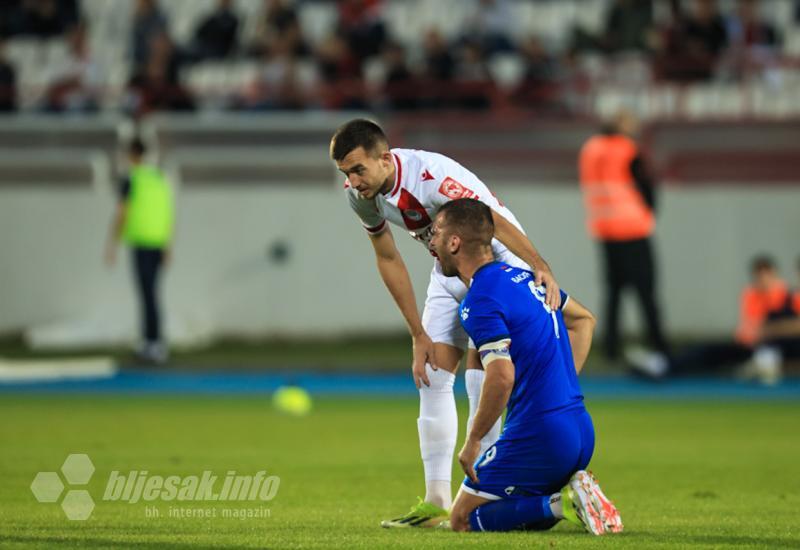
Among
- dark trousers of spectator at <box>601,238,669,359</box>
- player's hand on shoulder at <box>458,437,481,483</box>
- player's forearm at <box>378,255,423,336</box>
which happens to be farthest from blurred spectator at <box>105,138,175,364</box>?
player's hand on shoulder at <box>458,437,481,483</box>

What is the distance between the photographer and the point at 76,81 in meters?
21.5

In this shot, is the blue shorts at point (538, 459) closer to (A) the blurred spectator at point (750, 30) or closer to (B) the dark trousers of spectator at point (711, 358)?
(B) the dark trousers of spectator at point (711, 358)

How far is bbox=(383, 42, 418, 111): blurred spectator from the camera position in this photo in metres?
20.3

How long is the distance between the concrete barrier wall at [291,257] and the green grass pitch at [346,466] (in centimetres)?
536

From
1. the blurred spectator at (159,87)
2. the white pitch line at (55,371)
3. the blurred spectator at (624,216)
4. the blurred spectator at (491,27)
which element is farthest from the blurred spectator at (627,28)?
the white pitch line at (55,371)

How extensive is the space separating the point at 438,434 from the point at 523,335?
1051 millimetres

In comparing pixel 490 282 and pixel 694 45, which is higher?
pixel 490 282

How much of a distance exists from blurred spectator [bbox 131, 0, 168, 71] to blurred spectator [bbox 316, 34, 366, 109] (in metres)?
2.31

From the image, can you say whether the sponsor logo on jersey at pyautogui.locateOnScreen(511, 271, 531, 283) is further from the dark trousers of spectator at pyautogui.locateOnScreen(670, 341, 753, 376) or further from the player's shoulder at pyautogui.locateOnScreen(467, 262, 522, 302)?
the dark trousers of spectator at pyautogui.locateOnScreen(670, 341, 753, 376)

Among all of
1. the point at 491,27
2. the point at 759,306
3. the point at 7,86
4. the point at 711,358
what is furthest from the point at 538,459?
the point at 7,86

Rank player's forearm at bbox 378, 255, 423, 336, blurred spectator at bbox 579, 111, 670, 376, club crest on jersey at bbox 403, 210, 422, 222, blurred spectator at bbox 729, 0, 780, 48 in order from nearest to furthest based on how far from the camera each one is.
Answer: club crest on jersey at bbox 403, 210, 422, 222 < player's forearm at bbox 378, 255, 423, 336 < blurred spectator at bbox 579, 111, 670, 376 < blurred spectator at bbox 729, 0, 780, 48

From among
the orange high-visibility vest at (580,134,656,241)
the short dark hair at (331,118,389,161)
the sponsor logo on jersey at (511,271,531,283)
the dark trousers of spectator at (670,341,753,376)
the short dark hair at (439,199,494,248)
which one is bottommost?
the dark trousers of spectator at (670,341,753,376)

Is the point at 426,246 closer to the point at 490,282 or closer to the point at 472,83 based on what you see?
the point at 490,282

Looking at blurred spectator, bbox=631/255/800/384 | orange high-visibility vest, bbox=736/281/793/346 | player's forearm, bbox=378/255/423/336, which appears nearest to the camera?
player's forearm, bbox=378/255/423/336
